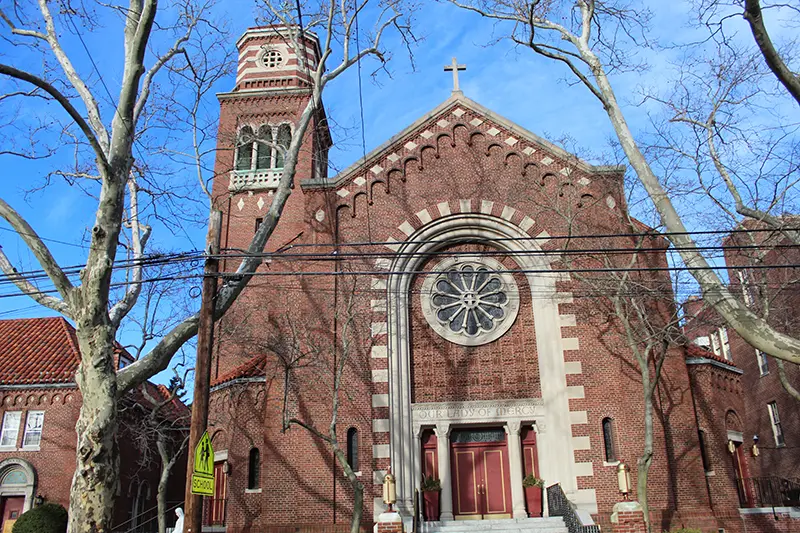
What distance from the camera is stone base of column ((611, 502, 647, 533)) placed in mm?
15117

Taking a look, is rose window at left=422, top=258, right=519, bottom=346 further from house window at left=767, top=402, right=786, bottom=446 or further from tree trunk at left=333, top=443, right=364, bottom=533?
house window at left=767, top=402, right=786, bottom=446

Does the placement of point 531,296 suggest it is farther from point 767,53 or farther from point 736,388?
point 767,53

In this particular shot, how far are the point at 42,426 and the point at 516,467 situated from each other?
16515 mm

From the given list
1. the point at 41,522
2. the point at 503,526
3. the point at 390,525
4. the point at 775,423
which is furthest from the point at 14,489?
the point at 775,423

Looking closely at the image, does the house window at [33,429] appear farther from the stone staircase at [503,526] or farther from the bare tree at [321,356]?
the stone staircase at [503,526]

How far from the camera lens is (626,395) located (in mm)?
19906

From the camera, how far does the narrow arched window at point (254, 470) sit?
20297 millimetres

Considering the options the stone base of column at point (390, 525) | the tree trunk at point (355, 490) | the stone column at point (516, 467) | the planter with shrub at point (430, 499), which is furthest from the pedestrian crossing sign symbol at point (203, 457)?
the stone column at point (516, 467)

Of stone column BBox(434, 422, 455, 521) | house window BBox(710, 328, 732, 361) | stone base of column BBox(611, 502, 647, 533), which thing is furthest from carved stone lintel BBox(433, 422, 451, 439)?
house window BBox(710, 328, 732, 361)

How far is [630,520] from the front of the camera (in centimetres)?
1517

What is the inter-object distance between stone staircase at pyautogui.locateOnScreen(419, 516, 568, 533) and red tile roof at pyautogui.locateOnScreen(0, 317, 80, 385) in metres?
14.6

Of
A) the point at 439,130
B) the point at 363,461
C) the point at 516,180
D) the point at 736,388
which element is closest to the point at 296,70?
the point at 439,130

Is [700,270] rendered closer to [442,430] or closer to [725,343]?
[442,430]

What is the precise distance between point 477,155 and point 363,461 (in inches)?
412
